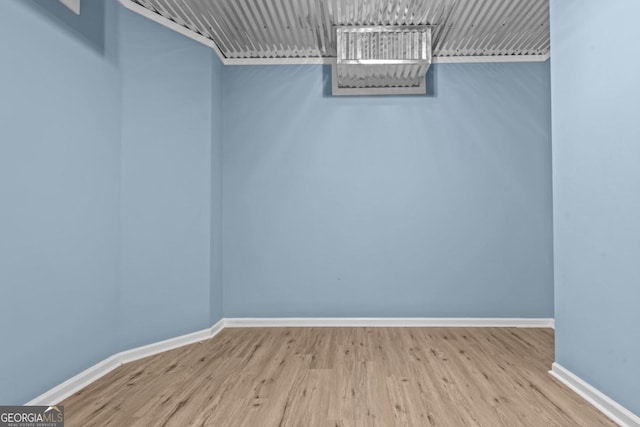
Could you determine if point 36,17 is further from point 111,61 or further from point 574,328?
point 574,328

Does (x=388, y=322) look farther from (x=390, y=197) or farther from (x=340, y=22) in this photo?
(x=340, y=22)

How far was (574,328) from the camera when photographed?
2496 mm

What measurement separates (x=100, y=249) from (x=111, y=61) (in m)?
1.55

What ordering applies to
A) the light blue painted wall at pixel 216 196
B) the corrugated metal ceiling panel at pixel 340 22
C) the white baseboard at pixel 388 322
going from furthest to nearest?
the white baseboard at pixel 388 322
the light blue painted wall at pixel 216 196
the corrugated metal ceiling panel at pixel 340 22

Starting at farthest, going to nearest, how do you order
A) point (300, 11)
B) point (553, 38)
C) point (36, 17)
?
point (300, 11) < point (553, 38) < point (36, 17)

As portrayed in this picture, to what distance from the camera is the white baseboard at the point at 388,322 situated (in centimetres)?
404

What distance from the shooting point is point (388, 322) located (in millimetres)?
4074

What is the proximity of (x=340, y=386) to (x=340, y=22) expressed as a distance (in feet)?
10.7

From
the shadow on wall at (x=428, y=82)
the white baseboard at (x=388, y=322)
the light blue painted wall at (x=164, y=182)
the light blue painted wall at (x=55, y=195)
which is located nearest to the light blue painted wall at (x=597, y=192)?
the white baseboard at (x=388, y=322)

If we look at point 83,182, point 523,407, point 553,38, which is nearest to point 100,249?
point 83,182

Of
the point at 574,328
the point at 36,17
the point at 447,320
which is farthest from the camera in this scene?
the point at 447,320

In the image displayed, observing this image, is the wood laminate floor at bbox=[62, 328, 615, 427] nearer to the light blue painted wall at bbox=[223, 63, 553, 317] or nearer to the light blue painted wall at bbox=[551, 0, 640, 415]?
the light blue painted wall at bbox=[551, 0, 640, 415]

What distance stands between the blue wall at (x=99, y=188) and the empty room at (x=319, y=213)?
0.02 m

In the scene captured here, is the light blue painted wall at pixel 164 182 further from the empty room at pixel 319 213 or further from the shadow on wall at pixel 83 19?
the shadow on wall at pixel 83 19
